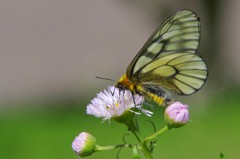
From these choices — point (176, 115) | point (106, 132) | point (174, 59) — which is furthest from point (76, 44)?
point (176, 115)

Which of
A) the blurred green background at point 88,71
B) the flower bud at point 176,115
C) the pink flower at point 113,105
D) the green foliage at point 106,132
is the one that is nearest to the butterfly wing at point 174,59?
the pink flower at point 113,105

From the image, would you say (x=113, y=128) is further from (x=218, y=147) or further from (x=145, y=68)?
(x=145, y=68)

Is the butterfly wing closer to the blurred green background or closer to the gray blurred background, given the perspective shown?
the blurred green background

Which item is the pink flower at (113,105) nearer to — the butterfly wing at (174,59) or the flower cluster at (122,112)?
the flower cluster at (122,112)

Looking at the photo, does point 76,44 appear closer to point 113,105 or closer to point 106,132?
point 106,132

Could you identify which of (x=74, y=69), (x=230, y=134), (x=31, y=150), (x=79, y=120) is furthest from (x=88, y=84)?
(x=230, y=134)

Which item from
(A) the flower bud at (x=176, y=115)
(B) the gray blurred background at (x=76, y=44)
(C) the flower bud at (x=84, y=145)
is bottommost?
(B) the gray blurred background at (x=76, y=44)

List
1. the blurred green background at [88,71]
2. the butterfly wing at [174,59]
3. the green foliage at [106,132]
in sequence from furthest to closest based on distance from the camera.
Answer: the blurred green background at [88,71] → the green foliage at [106,132] → the butterfly wing at [174,59]
